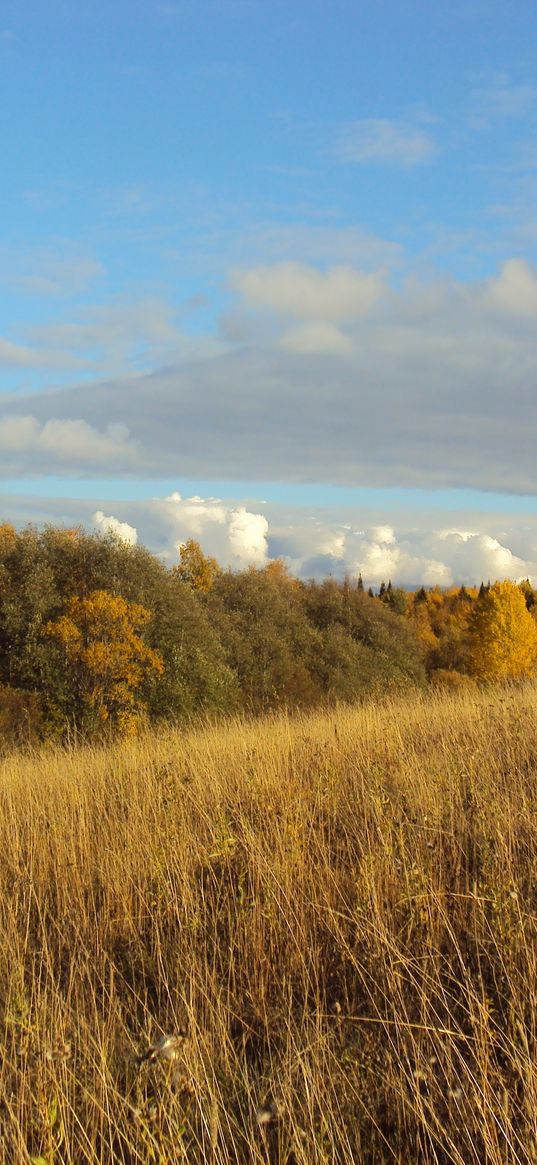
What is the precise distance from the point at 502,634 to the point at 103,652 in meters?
40.1

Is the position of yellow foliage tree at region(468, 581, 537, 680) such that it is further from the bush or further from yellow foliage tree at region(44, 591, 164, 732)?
the bush

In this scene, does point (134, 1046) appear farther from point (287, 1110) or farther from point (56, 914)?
point (56, 914)

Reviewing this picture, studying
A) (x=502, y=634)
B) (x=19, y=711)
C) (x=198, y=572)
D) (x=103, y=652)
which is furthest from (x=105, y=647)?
(x=502, y=634)

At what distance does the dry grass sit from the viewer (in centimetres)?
271

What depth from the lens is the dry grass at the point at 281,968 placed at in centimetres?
271

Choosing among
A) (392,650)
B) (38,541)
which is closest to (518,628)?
(392,650)

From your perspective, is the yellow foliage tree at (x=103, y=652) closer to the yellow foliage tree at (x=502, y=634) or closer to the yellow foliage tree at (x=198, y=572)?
the yellow foliage tree at (x=198, y=572)

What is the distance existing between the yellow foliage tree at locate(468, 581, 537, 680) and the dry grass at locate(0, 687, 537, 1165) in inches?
2191

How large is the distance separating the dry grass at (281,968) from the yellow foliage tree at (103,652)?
72.8 ft

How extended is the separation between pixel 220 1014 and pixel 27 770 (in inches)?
272

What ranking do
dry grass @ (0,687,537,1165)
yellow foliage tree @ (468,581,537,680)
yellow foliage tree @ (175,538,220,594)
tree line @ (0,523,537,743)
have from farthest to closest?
yellow foliage tree @ (468,581,537,680) → yellow foliage tree @ (175,538,220,594) → tree line @ (0,523,537,743) → dry grass @ (0,687,537,1165)

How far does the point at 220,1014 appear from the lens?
11.0 feet

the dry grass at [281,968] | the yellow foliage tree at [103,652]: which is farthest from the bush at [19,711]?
the dry grass at [281,968]

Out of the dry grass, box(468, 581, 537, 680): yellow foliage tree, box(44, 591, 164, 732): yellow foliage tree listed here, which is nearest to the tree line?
box(44, 591, 164, 732): yellow foliage tree
